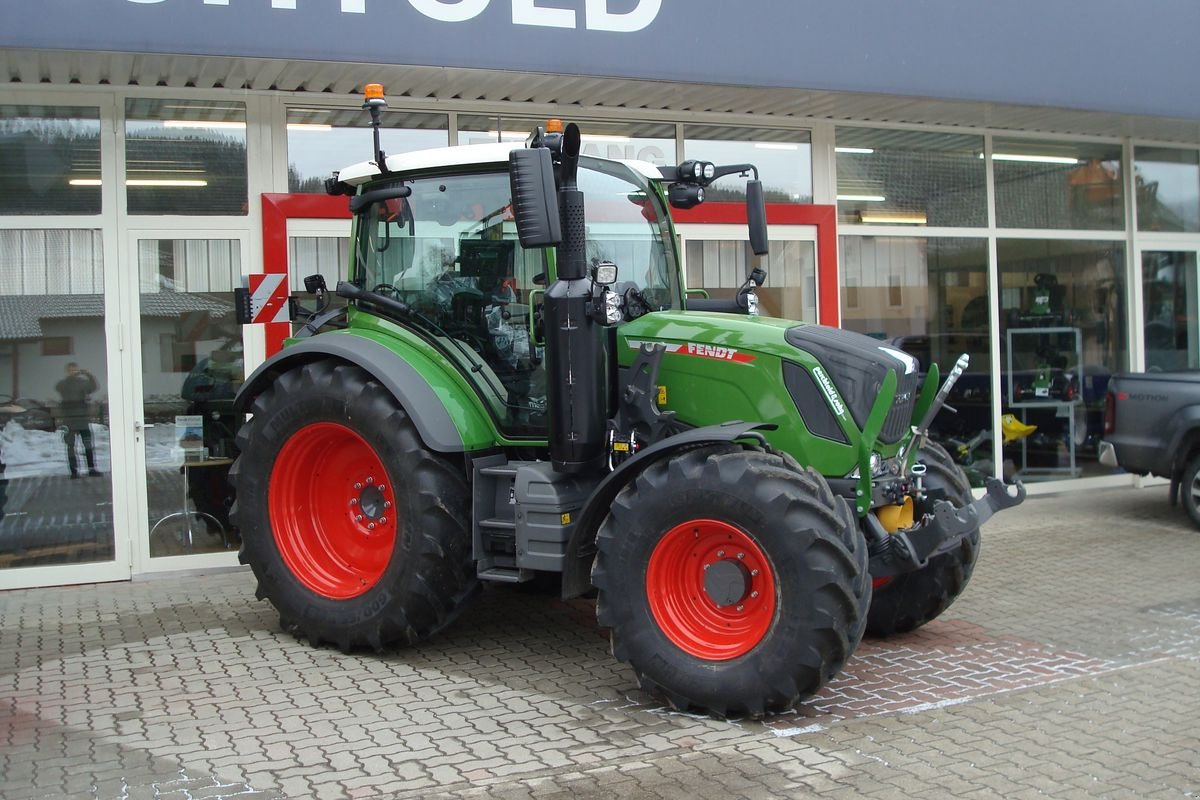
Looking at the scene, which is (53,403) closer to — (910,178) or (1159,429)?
(910,178)

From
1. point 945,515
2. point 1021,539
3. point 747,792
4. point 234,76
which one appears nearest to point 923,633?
point 945,515

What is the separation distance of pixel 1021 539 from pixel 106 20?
788 cm

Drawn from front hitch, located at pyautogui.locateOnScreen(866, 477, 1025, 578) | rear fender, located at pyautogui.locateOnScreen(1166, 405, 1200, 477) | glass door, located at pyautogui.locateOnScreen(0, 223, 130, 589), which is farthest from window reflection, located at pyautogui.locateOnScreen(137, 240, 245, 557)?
rear fender, located at pyautogui.locateOnScreen(1166, 405, 1200, 477)

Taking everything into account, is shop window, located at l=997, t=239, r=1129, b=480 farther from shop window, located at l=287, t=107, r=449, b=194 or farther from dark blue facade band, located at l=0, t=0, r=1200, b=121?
shop window, located at l=287, t=107, r=449, b=194

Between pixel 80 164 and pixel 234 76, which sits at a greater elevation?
pixel 234 76

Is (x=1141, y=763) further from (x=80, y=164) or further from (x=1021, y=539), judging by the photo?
(x=80, y=164)

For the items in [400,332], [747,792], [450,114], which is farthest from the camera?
[450,114]

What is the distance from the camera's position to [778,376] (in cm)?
560

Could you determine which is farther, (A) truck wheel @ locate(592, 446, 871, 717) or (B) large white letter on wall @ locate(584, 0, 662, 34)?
(B) large white letter on wall @ locate(584, 0, 662, 34)

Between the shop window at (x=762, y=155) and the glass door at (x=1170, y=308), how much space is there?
4391mm

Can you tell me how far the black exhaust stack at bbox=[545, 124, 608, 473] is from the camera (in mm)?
5684

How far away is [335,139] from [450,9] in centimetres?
161

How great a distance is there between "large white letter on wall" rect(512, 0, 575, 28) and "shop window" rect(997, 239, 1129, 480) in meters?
5.51

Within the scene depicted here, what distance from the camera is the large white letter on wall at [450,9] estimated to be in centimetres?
788
